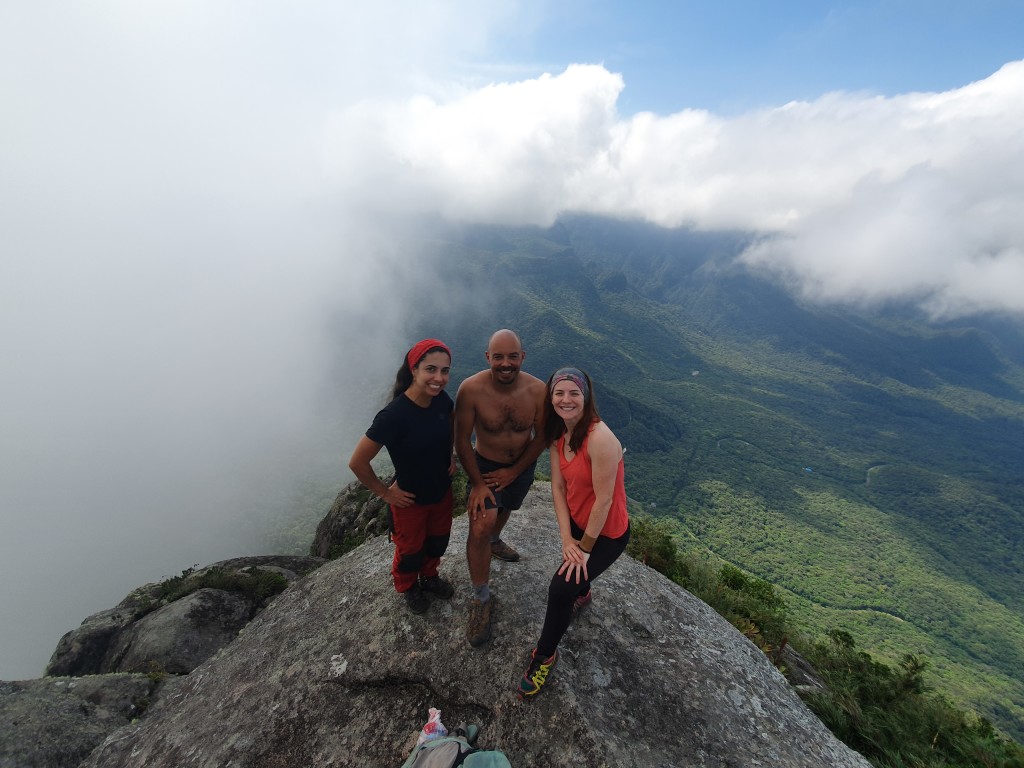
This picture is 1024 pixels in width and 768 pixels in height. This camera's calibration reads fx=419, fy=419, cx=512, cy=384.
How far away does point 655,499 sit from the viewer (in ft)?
346

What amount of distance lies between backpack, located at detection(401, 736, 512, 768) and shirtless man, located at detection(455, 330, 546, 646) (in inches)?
67.6

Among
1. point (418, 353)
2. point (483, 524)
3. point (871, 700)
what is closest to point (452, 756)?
point (483, 524)

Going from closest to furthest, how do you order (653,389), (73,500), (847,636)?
(847,636), (73,500), (653,389)

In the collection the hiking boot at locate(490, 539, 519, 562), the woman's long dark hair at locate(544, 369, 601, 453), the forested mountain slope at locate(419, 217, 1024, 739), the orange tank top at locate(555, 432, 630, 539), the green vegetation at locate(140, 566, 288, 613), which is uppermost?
the woman's long dark hair at locate(544, 369, 601, 453)

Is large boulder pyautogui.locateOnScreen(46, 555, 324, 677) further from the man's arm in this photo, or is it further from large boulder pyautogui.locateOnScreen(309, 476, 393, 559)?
the man's arm

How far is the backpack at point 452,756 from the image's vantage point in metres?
3.36

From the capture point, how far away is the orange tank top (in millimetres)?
4340

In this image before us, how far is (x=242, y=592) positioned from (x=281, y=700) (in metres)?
9.04

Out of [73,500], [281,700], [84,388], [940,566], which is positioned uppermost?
[281,700]

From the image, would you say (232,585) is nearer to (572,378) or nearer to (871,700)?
(572,378)

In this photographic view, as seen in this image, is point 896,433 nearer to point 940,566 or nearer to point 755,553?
point 940,566

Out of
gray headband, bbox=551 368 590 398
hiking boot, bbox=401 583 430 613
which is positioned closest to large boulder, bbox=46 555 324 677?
hiking boot, bbox=401 583 430 613

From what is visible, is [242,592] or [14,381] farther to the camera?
[14,381]

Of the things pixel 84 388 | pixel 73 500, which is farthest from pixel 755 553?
pixel 84 388
